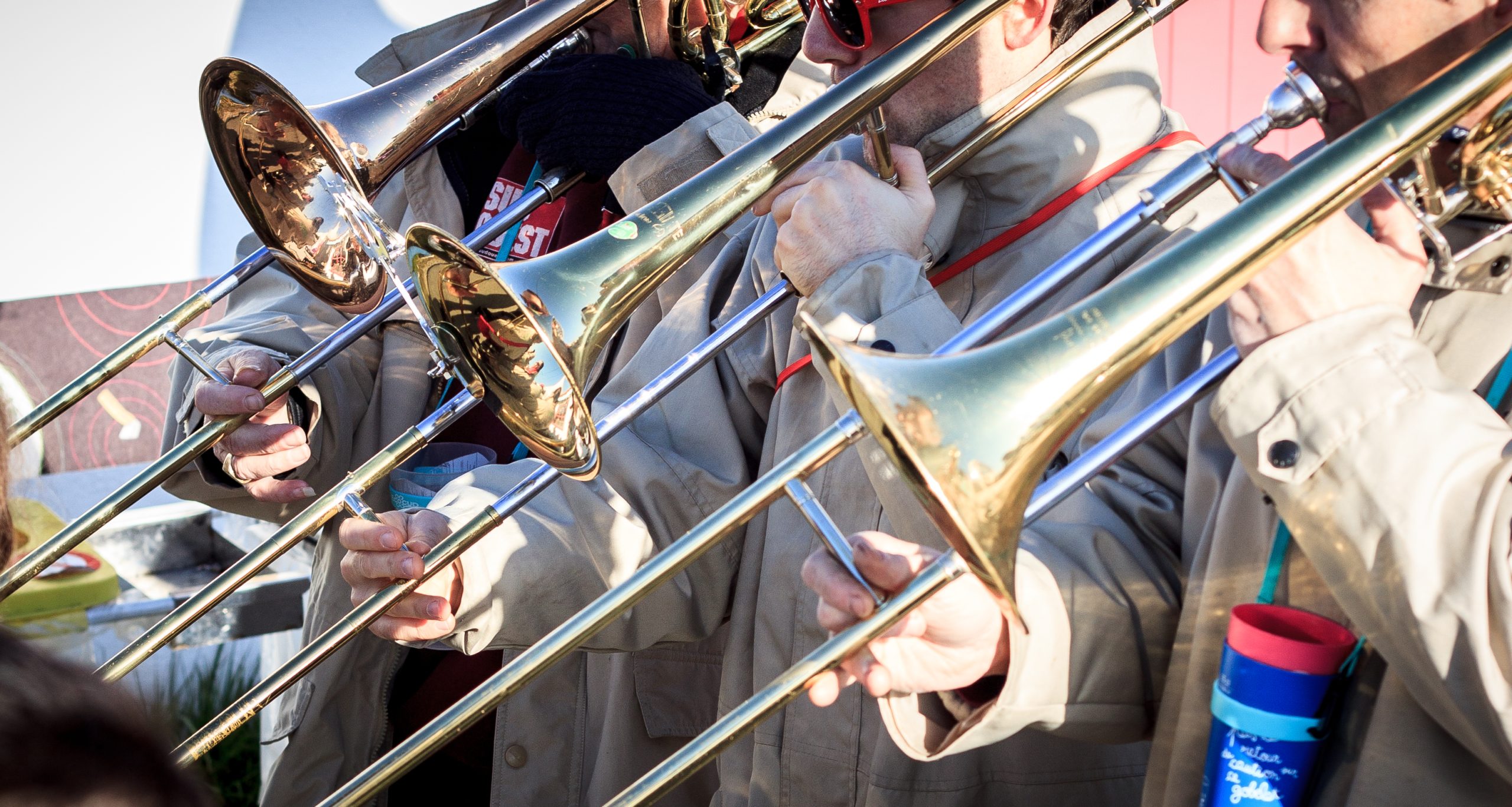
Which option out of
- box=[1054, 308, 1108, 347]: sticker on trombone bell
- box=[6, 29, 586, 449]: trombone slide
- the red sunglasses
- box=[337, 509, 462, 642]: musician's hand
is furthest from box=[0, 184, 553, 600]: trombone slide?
box=[1054, 308, 1108, 347]: sticker on trombone bell

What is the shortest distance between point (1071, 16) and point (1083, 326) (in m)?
1.05

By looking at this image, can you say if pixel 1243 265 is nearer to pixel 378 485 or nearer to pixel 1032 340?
pixel 1032 340

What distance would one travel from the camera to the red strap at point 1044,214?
1705 mm

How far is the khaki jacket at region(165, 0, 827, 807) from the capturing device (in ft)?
6.67

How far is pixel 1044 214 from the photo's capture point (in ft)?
5.59

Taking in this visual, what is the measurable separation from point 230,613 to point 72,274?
1.38 m

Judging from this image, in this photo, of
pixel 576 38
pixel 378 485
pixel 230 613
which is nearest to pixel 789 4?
pixel 576 38

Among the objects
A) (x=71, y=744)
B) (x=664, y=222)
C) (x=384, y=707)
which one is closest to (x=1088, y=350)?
(x=664, y=222)

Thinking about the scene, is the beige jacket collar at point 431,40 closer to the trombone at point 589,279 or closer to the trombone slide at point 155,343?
the trombone slide at point 155,343

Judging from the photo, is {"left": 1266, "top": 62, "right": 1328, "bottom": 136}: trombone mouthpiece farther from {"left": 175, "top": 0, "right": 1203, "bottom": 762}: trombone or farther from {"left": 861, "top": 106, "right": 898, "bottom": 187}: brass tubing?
{"left": 861, "top": 106, "right": 898, "bottom": 187}: brass tubing

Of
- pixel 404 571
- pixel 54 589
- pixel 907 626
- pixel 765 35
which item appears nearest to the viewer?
pixel 907 626

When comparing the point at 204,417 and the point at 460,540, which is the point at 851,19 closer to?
the point at 460,540

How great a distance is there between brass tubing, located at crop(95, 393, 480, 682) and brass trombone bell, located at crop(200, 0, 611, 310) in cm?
39

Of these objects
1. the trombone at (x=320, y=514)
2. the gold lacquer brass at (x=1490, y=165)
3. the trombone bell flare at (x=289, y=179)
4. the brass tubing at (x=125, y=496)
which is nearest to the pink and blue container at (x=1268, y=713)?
the gold lacquer brass at (x=1490, y=165)
